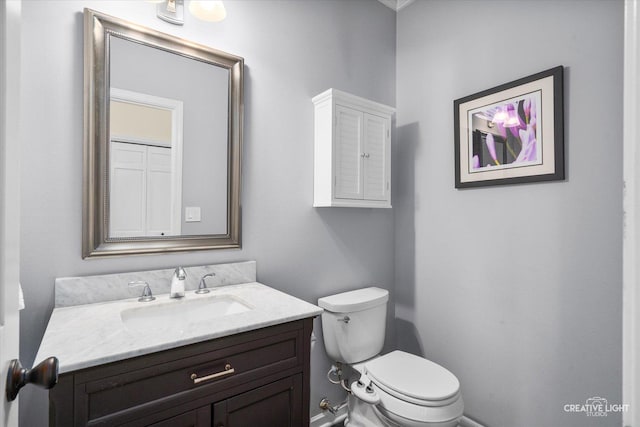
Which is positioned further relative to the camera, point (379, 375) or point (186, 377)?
point (379, 375)

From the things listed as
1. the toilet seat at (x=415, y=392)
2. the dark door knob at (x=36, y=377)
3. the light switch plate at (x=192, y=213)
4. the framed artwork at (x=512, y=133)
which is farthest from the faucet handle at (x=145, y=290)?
the framed artwork at (x=512, y=133)

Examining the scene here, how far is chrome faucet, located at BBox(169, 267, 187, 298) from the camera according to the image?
1.30 metres

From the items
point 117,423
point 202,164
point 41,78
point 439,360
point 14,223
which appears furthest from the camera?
point 439,360

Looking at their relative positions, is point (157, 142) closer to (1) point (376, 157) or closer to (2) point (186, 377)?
(2) point (186, 377)

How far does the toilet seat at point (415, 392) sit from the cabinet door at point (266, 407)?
0.47 metres

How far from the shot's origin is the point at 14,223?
1.73 feet

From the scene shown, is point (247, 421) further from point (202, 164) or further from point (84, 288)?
point (202, 164)

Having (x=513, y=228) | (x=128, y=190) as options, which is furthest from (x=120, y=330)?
(x=513, y=228)

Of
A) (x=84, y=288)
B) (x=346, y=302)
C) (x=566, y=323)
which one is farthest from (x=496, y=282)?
(x=84, y=288)

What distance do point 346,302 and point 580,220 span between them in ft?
3.73

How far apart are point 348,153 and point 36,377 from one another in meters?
1.54

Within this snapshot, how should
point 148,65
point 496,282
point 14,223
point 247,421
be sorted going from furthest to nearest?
point 496,282 → point 148,65 → point 247,421 → point 14,223

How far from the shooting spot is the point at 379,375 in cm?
152

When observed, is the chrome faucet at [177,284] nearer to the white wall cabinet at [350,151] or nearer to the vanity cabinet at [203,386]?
the vanity cabinet at [203,386]
